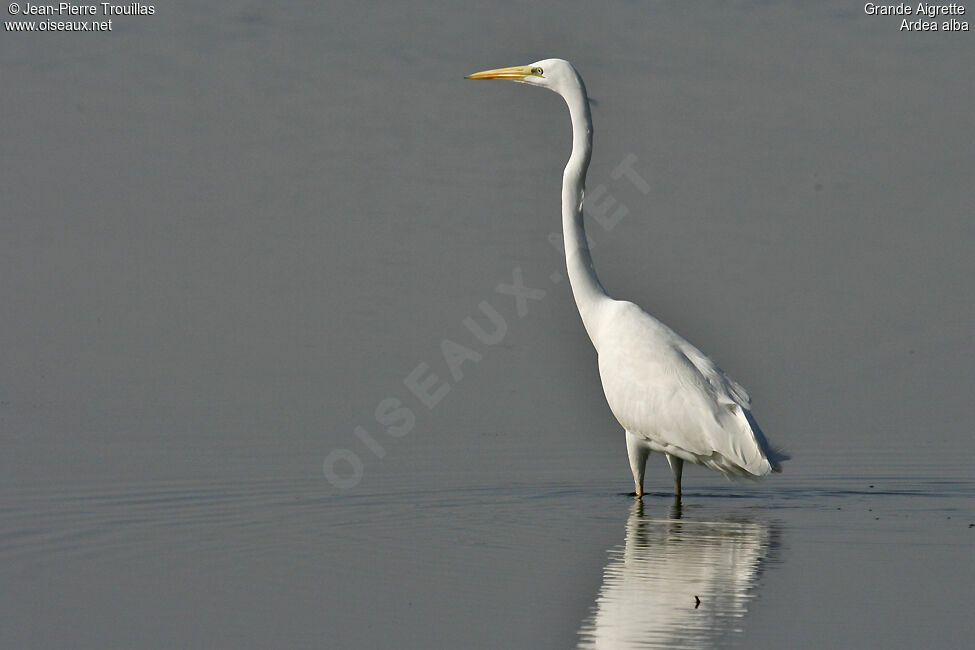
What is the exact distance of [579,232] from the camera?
939 centimetres

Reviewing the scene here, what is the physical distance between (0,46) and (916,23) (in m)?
9.98

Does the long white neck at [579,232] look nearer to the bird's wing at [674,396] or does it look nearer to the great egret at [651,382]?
the great egret at [651,382]

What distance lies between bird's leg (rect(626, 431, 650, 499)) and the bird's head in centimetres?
225

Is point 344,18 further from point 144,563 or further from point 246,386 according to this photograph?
point 144,563

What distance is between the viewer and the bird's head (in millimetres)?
9500

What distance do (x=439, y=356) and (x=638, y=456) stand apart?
2019mm

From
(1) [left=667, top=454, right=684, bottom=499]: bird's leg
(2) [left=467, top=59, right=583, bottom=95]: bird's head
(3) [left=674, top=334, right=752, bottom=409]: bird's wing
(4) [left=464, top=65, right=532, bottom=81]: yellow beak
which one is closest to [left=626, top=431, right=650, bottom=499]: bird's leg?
(1) [left=667, top=454, right=684, bottom=499]: bird's leg

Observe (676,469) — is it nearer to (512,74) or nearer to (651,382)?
(651,382)

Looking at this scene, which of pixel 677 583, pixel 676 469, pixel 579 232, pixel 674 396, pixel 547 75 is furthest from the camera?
pixel 547 75

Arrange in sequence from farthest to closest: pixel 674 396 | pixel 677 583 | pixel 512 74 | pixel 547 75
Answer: pixel 512 74 → pixel 547 75 → pixel 674 396 → pixel 677 583

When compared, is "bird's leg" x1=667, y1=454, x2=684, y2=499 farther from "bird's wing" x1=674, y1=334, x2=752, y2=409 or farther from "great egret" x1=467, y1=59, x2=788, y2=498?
"bird's wing" x1=674, y1=334, x2=752, y2=409

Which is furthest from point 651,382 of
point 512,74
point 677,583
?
point 512,74

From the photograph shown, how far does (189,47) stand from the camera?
1734 cm

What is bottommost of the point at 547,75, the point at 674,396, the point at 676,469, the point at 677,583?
the point at 677,583
